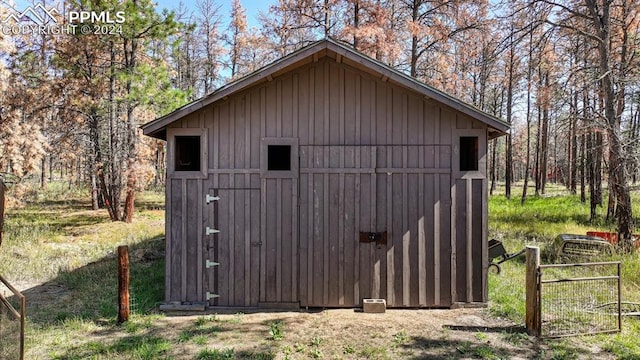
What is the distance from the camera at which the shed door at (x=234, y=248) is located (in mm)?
6555

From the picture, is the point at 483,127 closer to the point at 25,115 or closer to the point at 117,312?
the point at 117,312

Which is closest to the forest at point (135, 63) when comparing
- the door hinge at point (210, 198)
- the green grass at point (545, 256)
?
the green grass at point (545, 256)

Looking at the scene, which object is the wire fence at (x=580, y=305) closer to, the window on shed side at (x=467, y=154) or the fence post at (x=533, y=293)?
the fence post at (x=533, y=293)

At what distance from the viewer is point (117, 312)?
6.23 metres

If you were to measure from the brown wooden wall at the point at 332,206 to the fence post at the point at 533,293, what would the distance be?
1.07 m

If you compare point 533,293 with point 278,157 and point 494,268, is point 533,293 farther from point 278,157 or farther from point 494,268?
point 278,157

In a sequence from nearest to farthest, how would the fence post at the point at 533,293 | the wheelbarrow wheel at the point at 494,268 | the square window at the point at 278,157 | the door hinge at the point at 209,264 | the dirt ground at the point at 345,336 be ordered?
the dirt ground at the point at 345,336, the fence post at the point at 533,293, the door hinge at the point at 209,264, the square window at the point at 278,157, the wheelbarrow wheel at the point at 494,268

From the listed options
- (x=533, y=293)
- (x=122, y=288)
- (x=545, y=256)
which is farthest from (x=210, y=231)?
(x=545, y=256)

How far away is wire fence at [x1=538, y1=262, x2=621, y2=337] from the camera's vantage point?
5.45 metres

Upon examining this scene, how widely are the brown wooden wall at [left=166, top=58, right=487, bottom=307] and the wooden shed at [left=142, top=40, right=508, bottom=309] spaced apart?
0.06 feet

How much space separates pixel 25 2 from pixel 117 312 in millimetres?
15004

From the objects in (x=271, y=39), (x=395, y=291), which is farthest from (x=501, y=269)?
(x=271, y=39)

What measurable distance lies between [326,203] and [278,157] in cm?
133

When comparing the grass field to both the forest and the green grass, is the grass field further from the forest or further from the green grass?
the forest
